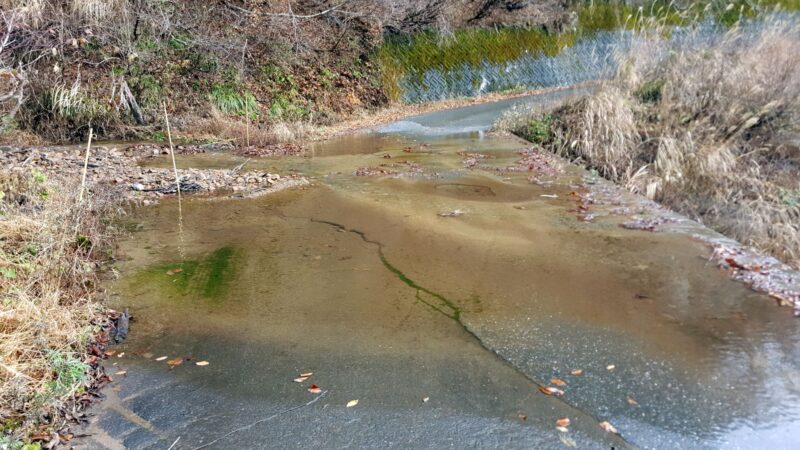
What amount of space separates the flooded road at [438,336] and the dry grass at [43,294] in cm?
27

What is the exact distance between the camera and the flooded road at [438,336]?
3.06 metres

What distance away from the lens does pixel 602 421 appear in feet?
10.1

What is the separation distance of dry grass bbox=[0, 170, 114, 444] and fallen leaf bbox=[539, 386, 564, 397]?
2602 mm

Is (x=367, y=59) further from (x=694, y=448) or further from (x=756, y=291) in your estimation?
(x=694, y=448)

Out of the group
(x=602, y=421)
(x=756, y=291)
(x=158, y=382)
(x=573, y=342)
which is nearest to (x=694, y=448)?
(x=602, y=421)

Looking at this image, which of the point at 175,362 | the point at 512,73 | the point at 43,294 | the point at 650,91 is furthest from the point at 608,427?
the point at 512,73

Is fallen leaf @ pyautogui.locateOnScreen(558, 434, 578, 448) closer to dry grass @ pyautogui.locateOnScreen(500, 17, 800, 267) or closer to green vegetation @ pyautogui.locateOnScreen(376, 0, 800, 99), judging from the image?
dry grass @ pyautogui.locateOnScreen(500, 17, 800, 267)

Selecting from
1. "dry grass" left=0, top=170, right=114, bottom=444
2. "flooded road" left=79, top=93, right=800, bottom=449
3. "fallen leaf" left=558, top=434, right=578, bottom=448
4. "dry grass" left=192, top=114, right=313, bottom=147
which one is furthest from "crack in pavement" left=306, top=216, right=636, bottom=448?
"dry grass" left=192, top=114, right=313, bottom=147

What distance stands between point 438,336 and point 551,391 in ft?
2.85

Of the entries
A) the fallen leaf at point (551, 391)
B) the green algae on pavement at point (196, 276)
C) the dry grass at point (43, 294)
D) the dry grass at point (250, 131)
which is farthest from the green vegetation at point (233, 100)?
the fallen leaf at point (551, 391)

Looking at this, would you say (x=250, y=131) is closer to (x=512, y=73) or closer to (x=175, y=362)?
(x=175, y=362)

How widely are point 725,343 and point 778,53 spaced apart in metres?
7.26

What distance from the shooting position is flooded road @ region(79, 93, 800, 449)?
3061mm

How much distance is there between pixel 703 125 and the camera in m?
8.84
